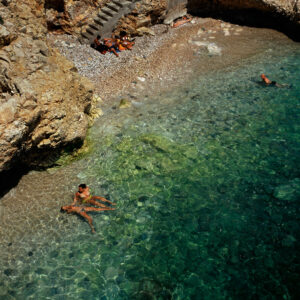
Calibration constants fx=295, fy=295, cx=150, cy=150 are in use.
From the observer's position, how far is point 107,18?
16625 mm

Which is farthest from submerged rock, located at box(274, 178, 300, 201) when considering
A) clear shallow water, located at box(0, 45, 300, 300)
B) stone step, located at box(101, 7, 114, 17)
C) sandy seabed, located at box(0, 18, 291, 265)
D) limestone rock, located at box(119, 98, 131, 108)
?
stone step, located at box(101, 7, 114, 17)

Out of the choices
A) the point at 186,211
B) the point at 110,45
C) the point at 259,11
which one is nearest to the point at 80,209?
the point at 186,211

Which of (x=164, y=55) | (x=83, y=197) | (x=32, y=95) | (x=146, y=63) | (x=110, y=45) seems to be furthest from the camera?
(x=110, y=45)

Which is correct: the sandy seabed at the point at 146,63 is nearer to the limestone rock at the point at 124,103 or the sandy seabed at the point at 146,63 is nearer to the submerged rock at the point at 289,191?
the limestone rock at the point at 124,103

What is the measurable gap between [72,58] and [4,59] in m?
6.74

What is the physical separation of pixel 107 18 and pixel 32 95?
31.9 feet

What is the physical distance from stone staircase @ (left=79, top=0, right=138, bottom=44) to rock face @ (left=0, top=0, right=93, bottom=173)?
19.1 ft

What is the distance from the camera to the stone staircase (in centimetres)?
1662

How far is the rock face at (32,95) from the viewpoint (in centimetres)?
843

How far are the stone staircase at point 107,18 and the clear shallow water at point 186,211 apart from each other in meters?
6.50

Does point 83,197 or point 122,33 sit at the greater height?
point 122,33

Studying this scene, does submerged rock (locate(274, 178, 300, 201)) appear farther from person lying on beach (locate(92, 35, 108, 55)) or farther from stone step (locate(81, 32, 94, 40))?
stone step (locate(81, 32, 94, 40))

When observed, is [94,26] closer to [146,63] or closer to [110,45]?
[110,45]

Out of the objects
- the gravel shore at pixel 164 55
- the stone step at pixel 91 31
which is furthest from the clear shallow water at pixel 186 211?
the stone step at pixel 91 31
